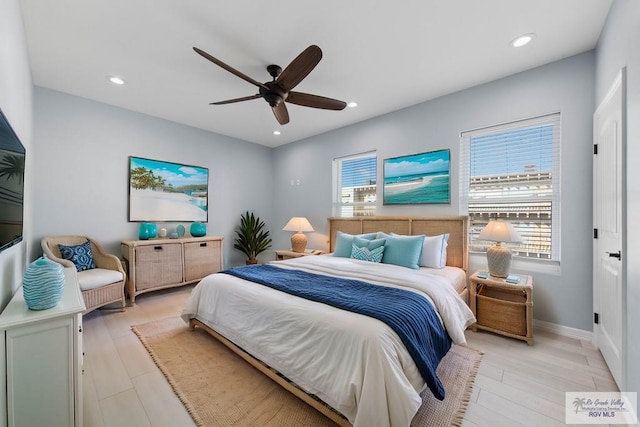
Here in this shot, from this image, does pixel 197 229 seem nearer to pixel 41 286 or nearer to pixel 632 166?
pixel 41 286

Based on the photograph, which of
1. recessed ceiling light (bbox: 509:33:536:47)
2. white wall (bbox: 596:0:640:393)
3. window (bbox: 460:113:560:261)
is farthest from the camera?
window (bbox: 460:113:560:261)

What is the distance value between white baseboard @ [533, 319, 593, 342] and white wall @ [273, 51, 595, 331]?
0.04m

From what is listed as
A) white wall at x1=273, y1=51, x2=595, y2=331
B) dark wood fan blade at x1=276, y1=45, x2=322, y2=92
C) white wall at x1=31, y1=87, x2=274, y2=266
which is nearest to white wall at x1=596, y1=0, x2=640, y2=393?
white wall at x1=273, y1=51, x2=595, y2=331

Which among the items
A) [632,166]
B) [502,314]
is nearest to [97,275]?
[502,314]

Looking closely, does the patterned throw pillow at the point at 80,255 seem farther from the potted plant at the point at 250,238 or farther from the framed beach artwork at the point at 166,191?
the potted plant at the point at 250,238

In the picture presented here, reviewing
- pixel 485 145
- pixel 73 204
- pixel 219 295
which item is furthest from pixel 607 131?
pixel 73 204

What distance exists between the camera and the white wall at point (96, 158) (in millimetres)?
3238

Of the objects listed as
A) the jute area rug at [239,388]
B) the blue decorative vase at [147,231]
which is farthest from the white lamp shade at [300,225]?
the jute area rug at [239,388]

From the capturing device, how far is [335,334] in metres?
1.55

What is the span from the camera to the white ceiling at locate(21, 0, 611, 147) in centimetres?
198

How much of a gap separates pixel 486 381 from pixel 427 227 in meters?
1.90

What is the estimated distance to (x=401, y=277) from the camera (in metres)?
2.36

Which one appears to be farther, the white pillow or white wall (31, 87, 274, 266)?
white wall (31, 87, 274, 266)

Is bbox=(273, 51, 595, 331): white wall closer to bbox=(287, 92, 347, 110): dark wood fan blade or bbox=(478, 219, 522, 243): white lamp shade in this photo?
bbox=(478, 219, 522, 243): white lamp shade
